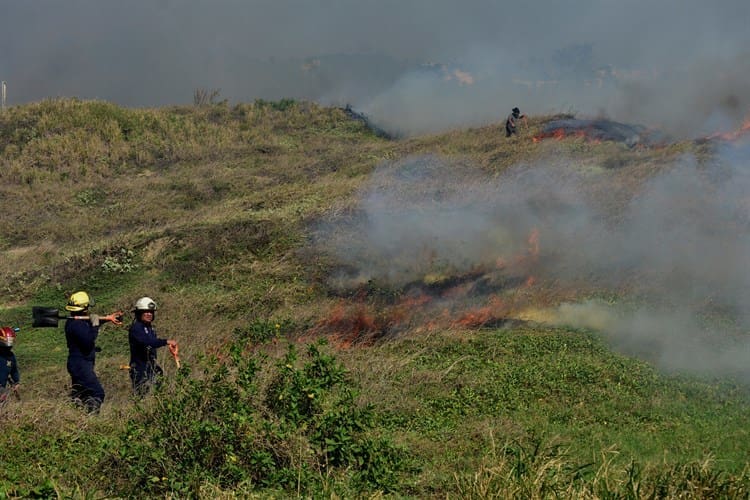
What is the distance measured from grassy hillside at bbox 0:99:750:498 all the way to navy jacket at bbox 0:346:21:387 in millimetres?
332

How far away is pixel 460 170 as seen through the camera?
68.5 ft

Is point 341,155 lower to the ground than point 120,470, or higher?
higher

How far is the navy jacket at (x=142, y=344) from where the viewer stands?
8539mm

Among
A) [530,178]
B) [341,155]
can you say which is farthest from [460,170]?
[341,155]

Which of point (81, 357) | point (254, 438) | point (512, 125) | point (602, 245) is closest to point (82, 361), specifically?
point (81, 357)

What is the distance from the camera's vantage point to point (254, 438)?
6.18 meters

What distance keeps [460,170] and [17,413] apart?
1536cm

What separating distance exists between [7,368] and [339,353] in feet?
13.4

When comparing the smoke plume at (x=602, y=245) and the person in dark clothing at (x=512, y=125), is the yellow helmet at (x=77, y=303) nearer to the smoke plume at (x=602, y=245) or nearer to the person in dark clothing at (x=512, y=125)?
the smoke plume at (x=602, y=245)

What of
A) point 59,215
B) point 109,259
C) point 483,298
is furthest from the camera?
point 59,215

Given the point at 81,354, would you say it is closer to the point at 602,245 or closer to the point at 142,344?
the point at 142,344

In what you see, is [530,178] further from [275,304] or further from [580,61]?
[580,61]

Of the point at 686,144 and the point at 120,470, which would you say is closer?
the point at 120,470

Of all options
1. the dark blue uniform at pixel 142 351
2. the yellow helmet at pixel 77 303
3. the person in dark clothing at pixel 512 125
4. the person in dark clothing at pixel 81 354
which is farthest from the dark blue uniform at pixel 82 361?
the person in dark clothing at pixel 512 125
